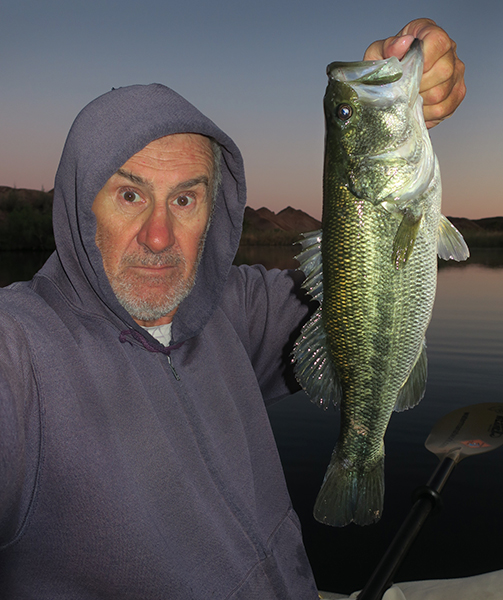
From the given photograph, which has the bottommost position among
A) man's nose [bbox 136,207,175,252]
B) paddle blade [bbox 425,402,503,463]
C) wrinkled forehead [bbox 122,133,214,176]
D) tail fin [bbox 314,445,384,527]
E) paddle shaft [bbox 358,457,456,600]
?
paddle shaft [bbox 358,457,456,600]

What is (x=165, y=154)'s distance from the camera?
101 inches

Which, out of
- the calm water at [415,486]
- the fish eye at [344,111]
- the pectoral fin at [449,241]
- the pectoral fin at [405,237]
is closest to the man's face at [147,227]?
the fish eye at [344,111]

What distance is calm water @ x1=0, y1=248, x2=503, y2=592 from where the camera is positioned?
309 inches

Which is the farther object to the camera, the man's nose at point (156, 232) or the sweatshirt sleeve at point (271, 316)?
the sweatshirt sleeve at point (271, 316)

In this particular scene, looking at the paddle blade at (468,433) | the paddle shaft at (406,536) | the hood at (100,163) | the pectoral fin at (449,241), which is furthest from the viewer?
the paddle blade at (468,433)

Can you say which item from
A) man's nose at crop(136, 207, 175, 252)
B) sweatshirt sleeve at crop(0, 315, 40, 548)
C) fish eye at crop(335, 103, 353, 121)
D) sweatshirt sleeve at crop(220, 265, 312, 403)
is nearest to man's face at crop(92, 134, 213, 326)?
man's nose at crop(136, 207, 175, 252)

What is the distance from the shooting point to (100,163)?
7.60ft

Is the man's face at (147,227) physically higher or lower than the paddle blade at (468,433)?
higher

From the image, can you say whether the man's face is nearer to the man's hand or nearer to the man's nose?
the man's nose

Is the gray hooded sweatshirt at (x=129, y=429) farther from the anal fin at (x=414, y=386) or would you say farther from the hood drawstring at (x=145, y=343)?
the anal fin at (x=414, y=386)

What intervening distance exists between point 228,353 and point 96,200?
1052 millimetres

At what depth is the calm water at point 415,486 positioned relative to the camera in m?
7.86

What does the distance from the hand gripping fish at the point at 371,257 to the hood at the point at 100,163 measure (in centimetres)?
80

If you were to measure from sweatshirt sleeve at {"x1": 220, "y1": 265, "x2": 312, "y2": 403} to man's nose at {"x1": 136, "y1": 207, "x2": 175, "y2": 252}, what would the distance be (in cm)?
70
